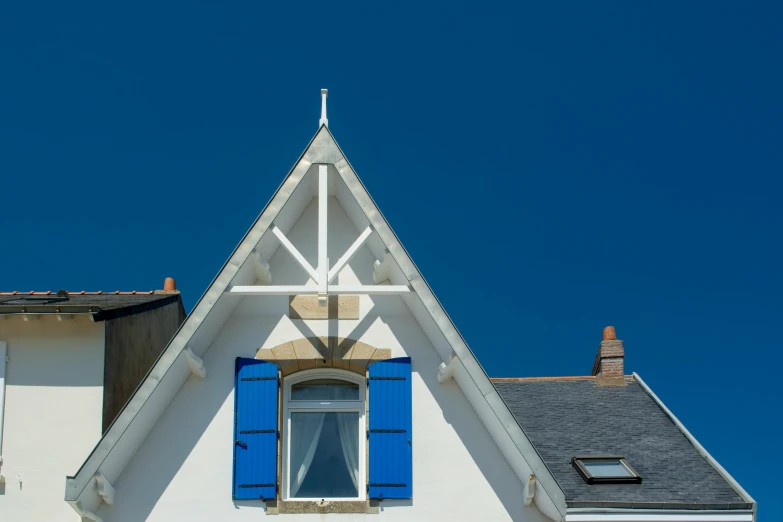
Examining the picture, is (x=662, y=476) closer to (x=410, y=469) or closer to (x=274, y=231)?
(x=410, y=469)

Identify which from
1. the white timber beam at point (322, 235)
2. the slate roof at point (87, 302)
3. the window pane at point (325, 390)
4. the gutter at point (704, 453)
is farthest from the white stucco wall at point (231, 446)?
the gutter at point (704, 453)

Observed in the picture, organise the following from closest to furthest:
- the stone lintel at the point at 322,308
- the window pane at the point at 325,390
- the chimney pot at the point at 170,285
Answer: the window pane at the point at 325,390
the stone lintel at the point at 322,308
the chimney pot at the point at 170,285

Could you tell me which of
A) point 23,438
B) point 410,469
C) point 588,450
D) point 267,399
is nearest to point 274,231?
point 267,399

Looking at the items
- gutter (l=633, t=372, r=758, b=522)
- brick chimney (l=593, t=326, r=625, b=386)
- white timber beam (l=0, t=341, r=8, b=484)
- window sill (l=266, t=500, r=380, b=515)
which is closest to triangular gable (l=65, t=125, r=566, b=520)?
window sill (l=266, t=500, r=380, b=515)

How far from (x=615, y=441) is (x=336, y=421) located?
3.68 m

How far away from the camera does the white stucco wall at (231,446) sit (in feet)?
36.0

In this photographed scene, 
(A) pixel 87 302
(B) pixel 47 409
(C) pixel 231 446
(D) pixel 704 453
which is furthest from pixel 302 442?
(D) pixel 704 453

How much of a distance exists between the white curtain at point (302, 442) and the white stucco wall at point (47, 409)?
2.43 m

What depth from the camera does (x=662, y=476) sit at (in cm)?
1161

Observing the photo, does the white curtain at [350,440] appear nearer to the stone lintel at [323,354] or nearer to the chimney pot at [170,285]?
the stone lintel at [323,354]

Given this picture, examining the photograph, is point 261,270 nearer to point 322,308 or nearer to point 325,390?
point 322,308

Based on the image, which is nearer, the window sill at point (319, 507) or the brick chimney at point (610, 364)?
the window sill at point (319, 507)

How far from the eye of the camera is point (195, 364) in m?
11.3

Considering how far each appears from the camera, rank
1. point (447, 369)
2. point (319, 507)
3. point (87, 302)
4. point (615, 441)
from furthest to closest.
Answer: point (87, 302), point (615, 441), point (447, 369), point (319, 507)
